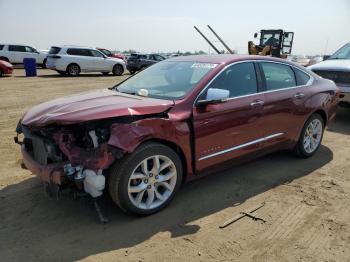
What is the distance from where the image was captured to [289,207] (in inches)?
157

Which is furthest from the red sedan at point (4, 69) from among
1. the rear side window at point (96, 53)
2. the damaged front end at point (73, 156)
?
the damaged front end at point (73, 156)

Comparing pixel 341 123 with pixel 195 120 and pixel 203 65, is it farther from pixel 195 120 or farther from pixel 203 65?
pixel 195 120

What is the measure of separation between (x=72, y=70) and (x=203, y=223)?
18.5m

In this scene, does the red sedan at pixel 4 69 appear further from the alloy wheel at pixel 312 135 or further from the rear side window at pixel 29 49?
the alloy wheel at pixel 312 135

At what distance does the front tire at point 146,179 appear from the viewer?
3395mm

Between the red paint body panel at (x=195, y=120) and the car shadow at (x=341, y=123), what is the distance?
2.81 meters

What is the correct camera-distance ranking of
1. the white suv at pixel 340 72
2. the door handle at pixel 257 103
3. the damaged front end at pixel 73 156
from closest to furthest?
the damaged front end at pixel 73 156, the door handle at pixel 257 103, the white suv at pixel 340 72

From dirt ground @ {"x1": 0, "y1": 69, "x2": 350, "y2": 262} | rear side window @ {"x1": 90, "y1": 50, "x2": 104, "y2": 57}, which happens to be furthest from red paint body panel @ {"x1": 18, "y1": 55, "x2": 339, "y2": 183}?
rear side window @ {"x1": 90, "y1": 50, "x2": 104, "y2": 57}

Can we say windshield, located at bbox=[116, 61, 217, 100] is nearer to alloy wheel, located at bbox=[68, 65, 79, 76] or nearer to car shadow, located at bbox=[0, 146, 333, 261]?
car shadow, located at bbox=[0, 146, 333, 261]

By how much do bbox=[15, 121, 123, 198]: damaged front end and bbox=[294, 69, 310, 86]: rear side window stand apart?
3187mm

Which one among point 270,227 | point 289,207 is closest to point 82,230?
point 270,227

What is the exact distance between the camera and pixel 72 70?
20484 mm

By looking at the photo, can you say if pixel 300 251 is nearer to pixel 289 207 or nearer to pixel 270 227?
pixel 270 227

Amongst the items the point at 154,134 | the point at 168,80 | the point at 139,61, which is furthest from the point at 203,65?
the point at 139,61
